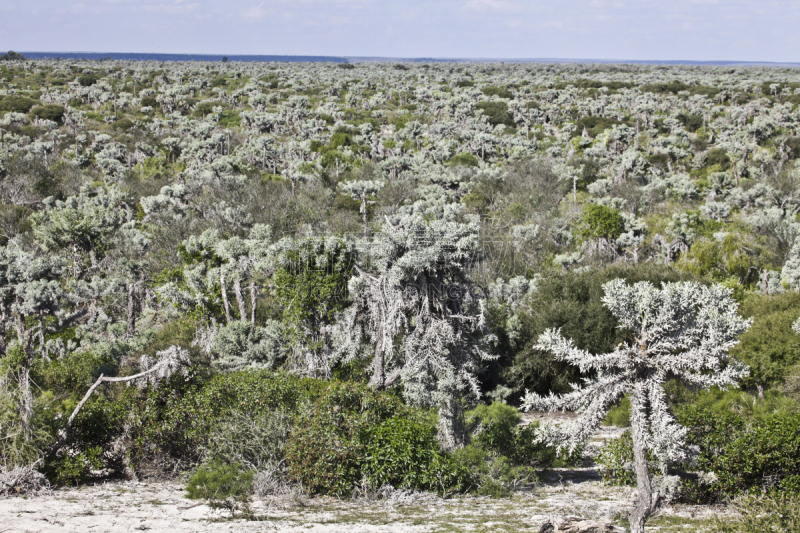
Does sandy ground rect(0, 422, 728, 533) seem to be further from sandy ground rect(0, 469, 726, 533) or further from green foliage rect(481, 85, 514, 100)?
green foliage rect(481, 85, 514, 100)

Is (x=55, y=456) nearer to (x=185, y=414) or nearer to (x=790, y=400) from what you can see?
(x=185, y=414)

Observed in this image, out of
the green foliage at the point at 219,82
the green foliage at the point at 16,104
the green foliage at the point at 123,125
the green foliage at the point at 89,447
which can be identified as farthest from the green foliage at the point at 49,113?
the green foliage at the point at 89,447

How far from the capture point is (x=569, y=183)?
46.6m

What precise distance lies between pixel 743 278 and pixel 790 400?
14297 mm

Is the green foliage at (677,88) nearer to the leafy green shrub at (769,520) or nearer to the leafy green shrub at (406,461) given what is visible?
the leafy green shrub at (406,461)

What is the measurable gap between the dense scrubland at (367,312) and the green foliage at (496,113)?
694 inches

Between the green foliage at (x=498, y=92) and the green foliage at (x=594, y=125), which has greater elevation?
the green foliage at (x=498, y=92)

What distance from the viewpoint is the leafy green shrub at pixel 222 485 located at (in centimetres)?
1008

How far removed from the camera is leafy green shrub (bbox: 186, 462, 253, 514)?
33.1 ft

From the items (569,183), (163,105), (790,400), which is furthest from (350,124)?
(790,400)

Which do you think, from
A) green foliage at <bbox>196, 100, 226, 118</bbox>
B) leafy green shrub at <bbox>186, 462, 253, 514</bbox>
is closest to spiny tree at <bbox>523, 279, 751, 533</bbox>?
leafy green shrub at <bbox>186, 462, 253, 514</bbox>

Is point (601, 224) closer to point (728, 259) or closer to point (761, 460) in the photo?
point (728, 259)

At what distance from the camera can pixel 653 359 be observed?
782 cm

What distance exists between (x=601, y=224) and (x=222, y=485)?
26652 millimetres
